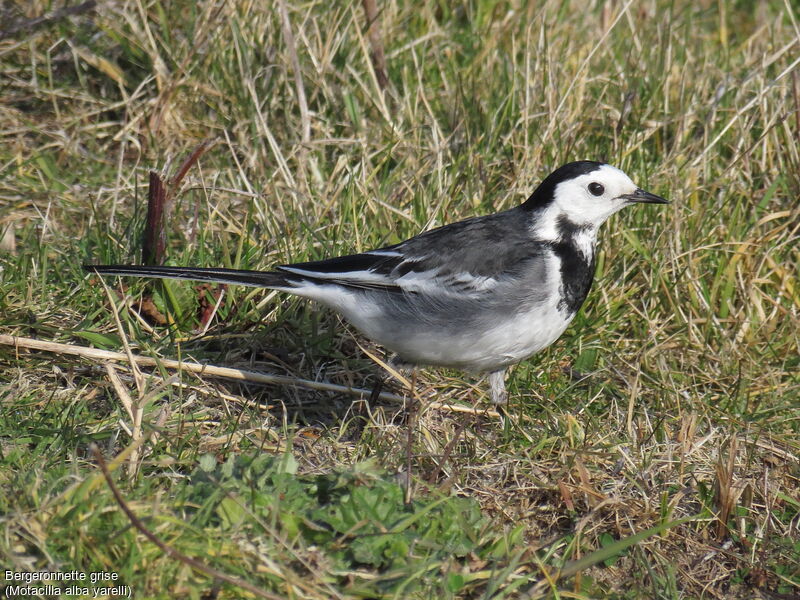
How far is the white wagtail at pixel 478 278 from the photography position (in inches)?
160

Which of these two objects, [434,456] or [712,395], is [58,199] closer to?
[434,456]

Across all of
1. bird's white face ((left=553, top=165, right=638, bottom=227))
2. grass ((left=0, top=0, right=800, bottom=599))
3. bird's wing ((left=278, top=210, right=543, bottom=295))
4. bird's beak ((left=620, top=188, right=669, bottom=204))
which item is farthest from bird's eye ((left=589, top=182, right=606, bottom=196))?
grass ((left=0, top=0, right=800, bottom=599))

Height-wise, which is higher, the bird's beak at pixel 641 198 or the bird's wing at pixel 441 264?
the bird's beak at pixel 641 198

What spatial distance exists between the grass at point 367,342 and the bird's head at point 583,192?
59 cm

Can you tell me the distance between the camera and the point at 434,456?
3.54 metres

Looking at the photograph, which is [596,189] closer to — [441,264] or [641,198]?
[641,198]

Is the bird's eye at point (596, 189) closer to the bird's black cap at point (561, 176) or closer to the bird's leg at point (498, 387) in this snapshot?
the bird's black cap at point (561, 176)

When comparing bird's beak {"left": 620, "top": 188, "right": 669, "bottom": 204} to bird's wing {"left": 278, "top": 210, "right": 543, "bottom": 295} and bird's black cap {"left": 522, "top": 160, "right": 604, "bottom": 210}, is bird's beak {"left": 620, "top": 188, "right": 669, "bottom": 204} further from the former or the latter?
Result: bird's wing {"left": 278, "top": 210, "right": 543, "bottom": 295}

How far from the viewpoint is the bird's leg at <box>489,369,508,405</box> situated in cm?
434

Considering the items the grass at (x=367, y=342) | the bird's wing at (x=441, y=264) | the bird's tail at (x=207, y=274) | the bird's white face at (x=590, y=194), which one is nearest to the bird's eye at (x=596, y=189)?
the bird's white face at (x=590, y=194)

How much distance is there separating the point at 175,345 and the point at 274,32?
83.4 inches

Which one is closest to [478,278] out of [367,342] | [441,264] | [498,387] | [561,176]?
[441,264]

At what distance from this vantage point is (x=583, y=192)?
4379 mm

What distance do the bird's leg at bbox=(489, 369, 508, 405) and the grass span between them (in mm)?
89
